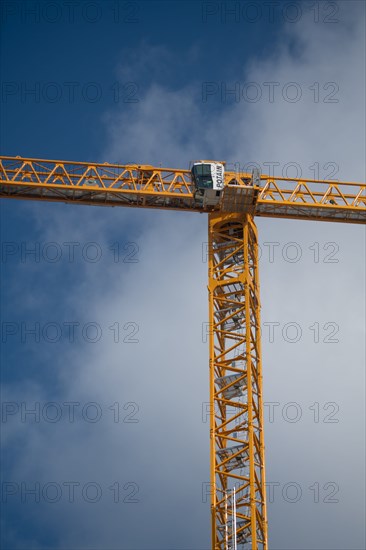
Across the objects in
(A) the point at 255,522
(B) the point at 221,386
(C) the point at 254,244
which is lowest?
(A) the point at 255,522

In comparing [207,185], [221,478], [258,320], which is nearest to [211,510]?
[221,478]

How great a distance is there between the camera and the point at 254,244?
79750 millimetres

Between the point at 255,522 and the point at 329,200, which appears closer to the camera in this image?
the point at 255,522

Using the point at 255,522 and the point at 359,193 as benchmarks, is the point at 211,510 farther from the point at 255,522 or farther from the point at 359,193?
the point at 359,193

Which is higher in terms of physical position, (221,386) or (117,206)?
(117,206)

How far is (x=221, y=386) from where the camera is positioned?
76.3 m

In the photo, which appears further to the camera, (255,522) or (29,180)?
(29,180)

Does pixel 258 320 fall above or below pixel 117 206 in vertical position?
below

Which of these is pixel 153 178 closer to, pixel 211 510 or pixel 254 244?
Result: pixel 254 244

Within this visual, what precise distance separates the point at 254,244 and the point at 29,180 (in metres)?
12.5

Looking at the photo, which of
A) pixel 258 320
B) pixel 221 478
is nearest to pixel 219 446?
pixel 221 478

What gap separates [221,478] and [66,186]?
1742 cm

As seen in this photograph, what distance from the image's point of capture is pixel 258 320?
78000 millimetres

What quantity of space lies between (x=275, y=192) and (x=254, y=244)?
337cm
